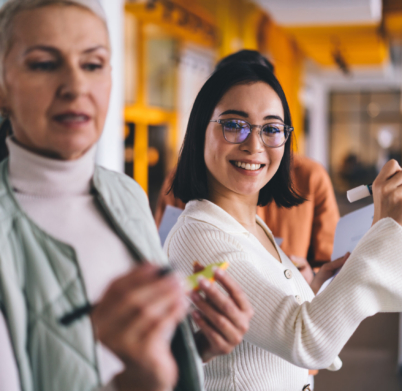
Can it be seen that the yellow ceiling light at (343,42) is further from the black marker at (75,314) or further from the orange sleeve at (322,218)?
the black marker at (75,314)

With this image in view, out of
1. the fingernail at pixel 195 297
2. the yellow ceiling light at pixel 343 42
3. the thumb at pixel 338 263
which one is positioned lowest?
the thumb at pixel 338 263

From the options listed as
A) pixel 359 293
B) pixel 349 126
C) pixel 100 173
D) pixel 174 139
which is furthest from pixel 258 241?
pixel 349 126

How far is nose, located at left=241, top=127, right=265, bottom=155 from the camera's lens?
1.23m

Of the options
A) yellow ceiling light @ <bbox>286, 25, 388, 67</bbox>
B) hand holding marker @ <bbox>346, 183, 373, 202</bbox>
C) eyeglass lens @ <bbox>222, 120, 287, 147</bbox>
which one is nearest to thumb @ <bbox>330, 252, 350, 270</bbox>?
hand holding marker @ <bbox>346, 183, 373, 202</bbox>

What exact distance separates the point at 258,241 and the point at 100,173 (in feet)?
2.05

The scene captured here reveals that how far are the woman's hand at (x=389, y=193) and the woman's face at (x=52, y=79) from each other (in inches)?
29.4

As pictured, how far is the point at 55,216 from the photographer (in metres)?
0.66

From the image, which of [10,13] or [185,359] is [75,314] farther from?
[10,13]

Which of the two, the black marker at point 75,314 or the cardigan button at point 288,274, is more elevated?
the black marker at point 75,314

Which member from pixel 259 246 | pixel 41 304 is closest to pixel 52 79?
pixel 41 304

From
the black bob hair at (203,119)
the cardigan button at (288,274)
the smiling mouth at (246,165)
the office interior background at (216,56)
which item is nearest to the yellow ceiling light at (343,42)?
the office interior background at (216,56)

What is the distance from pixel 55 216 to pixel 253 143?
0.69m

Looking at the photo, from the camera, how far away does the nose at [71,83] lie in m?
0.63

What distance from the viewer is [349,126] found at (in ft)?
55.3
